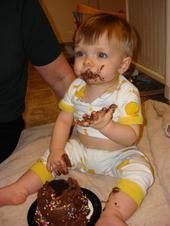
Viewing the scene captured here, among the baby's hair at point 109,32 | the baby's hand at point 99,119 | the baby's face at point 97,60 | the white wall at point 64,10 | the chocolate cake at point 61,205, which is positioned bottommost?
the white wall at point 64,10

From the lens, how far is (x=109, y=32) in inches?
34.6

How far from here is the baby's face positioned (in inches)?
34.5

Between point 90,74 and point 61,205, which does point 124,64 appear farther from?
point 61,205

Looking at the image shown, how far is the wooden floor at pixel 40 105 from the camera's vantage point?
6.13 feet

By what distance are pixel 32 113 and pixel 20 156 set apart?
0.88 meters

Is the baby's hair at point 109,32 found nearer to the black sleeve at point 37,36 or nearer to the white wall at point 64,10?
the black sleeve at point 37,36

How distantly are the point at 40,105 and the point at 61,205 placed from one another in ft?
4.79

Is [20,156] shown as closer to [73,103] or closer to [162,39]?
[73,103]

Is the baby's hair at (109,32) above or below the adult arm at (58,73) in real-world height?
above

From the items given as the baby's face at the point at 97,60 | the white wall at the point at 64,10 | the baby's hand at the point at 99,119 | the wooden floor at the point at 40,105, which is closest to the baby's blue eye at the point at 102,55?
the baby's face at the point at 97,60

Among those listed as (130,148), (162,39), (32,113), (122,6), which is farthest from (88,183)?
(122,6)

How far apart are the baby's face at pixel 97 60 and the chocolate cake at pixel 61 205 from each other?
0.29m

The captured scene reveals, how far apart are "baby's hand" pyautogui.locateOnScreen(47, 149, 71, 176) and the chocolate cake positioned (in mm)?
178

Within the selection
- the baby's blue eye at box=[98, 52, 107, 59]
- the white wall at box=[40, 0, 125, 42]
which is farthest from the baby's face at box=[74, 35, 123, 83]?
the white wall at box=[40, 0, 125, 42]
